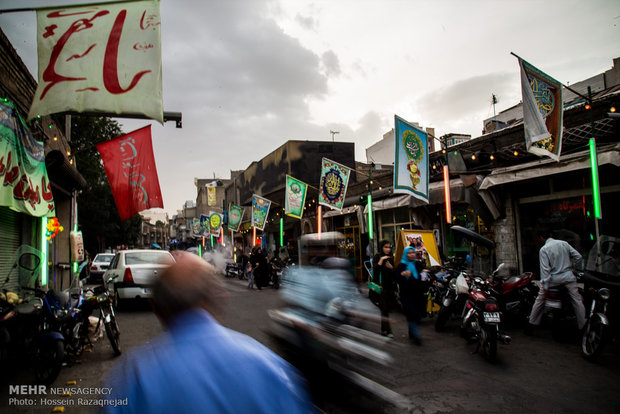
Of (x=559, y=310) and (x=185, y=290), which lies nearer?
(x=185, y=290)

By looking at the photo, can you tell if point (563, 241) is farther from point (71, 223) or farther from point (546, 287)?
point (71, 223)

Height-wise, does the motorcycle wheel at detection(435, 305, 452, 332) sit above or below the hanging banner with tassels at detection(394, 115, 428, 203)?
below

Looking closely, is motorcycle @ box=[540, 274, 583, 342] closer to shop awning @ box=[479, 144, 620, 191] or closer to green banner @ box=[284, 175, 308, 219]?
shop awning @ box=[479, 144, 620, 191]

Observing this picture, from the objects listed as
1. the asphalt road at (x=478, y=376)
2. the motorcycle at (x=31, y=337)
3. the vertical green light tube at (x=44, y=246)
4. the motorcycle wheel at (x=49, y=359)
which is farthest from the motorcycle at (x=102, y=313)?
the vertical green light tube at (x=44, y=246)

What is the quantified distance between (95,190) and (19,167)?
2804 centimetres

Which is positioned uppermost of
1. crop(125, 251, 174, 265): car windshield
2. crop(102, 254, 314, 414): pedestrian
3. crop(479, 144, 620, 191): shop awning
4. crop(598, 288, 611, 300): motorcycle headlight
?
crop(479, 144, 620, 191): shop awning

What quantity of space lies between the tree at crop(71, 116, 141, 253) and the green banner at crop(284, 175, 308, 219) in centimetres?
800

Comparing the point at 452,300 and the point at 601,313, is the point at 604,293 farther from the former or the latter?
the point at 452,300

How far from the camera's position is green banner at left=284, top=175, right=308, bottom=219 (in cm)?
1751

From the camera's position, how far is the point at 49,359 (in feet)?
16.8

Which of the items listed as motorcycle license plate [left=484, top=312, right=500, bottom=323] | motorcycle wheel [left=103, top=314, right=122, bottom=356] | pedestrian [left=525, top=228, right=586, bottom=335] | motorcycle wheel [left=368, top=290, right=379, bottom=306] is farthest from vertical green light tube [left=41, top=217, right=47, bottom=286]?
pedestrian [left=525, top=228, right=586, bottom=335]

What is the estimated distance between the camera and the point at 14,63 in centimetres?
794

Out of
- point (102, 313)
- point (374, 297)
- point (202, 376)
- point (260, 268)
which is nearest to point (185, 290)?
point (202, 376)

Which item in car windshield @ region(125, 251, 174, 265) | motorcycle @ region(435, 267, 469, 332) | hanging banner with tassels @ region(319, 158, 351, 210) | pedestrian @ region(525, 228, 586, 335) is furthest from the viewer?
hanging banner with tassels @ region(319, 158, 351, 210)
